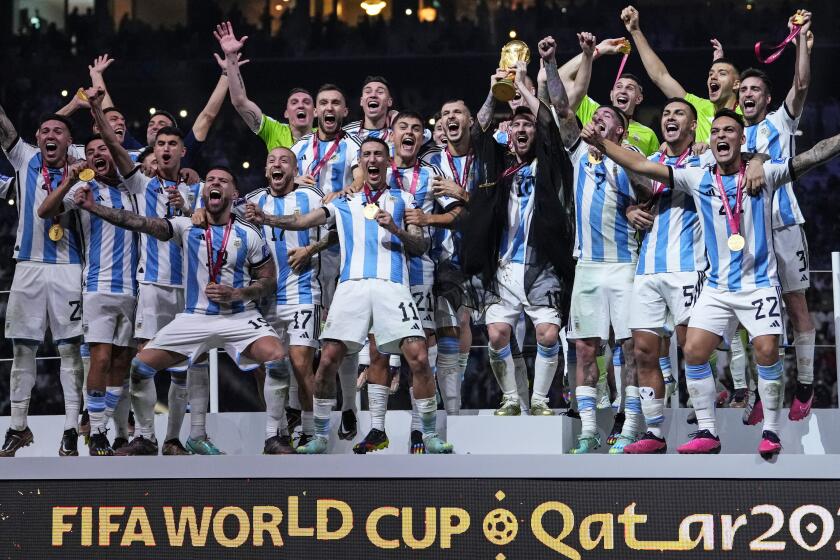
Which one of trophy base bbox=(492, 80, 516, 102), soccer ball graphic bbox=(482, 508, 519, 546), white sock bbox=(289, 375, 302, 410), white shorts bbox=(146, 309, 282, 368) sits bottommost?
soccer ball graphic bbox=(482, 508, 519, 546)

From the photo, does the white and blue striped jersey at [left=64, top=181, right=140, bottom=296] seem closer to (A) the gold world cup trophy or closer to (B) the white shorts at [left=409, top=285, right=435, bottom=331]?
(B) the white shorts at [left=409, top=285, right=435, bottom=331]

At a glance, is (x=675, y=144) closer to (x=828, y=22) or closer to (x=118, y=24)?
(x=828, y=22)

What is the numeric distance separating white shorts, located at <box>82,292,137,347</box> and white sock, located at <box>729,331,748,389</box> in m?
3.24

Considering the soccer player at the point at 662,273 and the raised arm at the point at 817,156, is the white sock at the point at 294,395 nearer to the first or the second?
the soccer player at the point at 662,273

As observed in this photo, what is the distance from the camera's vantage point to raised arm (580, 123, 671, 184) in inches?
211

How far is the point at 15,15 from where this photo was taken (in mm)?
15383

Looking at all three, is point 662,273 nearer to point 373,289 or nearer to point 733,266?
point 733,266

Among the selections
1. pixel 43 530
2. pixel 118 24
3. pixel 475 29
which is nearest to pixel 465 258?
pixel 43 530

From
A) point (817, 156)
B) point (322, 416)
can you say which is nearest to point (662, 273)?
point (817, 156)

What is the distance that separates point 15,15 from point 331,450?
10839 mm

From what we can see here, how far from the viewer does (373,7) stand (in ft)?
49.2

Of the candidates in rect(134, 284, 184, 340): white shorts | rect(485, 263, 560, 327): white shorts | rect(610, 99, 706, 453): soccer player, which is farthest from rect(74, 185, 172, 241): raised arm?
rect(610, 99, 706, 453): soccer player

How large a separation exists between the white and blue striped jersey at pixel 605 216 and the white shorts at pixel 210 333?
1592 mm

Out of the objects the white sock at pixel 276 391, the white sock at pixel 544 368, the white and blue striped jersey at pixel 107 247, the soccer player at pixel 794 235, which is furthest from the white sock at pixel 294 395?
the soccer player at pixel 794 235
